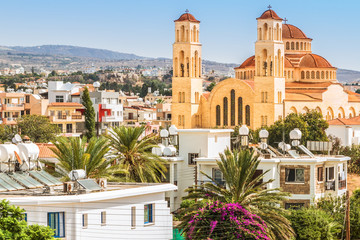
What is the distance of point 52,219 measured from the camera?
72.1 ft

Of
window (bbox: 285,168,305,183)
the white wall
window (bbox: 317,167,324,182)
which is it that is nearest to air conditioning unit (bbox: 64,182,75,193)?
the white wall

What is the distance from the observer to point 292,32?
96.9 m

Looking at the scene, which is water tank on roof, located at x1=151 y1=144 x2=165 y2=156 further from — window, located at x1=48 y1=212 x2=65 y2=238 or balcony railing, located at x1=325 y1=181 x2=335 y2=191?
window, located at x1=48 y1=212 x2=65 y2=238

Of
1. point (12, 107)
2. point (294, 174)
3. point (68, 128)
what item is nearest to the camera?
point (294, 174)

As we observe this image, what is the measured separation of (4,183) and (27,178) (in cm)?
104

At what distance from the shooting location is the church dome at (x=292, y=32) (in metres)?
96.4

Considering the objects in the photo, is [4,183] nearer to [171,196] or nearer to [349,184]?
[171,196]

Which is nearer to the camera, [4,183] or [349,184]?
[4,183]

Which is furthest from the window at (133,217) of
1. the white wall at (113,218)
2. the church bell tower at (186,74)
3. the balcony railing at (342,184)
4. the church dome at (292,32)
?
the church dome at (292,32)

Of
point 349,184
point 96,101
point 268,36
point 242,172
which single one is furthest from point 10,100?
point 242,172

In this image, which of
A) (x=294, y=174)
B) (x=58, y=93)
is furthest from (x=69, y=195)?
(x=58, y=93)

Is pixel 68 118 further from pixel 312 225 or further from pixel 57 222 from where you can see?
pixel 57 222

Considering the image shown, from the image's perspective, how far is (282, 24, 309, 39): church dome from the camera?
316 feet

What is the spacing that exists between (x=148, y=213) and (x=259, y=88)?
5889cm
